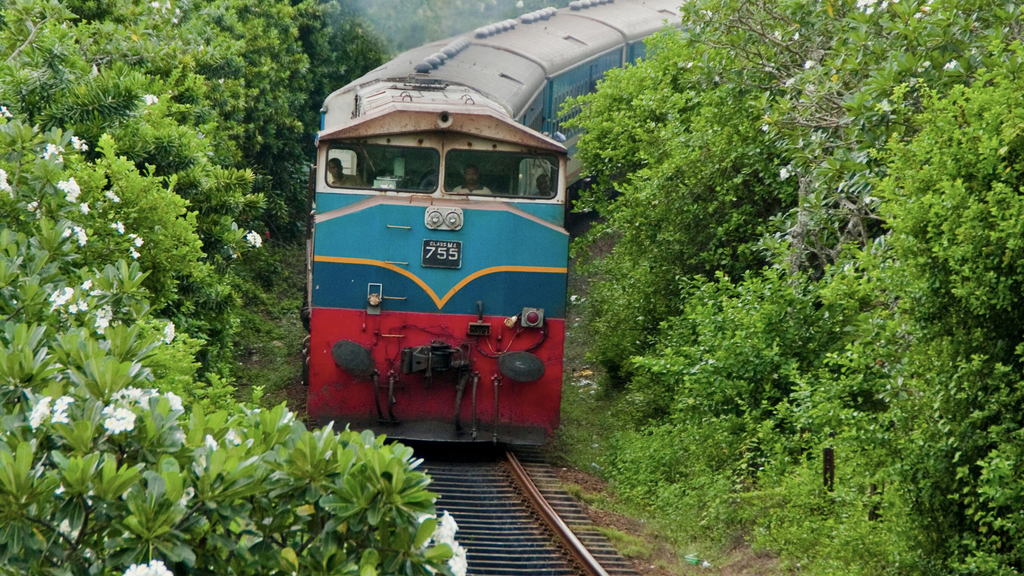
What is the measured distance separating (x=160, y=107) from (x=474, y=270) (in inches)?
123

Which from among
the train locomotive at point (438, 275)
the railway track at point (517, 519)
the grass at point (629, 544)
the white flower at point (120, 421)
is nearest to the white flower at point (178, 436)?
the white flower at point (120, 421)

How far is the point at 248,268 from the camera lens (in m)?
16.9

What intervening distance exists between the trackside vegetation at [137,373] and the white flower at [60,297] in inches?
0.5

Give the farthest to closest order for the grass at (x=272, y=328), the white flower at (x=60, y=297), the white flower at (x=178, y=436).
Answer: the grass at (x=272, y=328) < the white flower at (x=60, y=297) < the white flower at (x=178, y=436)

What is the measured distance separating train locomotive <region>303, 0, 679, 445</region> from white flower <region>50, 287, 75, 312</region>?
3906mm

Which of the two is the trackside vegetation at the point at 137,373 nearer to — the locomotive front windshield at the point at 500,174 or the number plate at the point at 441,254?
the number plate at the point at 441,254

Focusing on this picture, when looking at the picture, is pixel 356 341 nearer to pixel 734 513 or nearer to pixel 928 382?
pixel 734 513

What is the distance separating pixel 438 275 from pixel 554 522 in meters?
2.53

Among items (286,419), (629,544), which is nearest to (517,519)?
(629,544)

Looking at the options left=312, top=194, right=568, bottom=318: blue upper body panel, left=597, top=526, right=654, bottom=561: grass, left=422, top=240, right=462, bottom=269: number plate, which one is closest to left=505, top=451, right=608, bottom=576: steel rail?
left=597, top=526, right=654, bottom=561: grass

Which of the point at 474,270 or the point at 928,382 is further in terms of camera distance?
the point at 474,270

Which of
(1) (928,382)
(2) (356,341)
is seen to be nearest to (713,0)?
(2) (356,341)

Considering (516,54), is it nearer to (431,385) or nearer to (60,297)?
(431,385)

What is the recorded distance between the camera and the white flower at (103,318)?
17.7 ft
